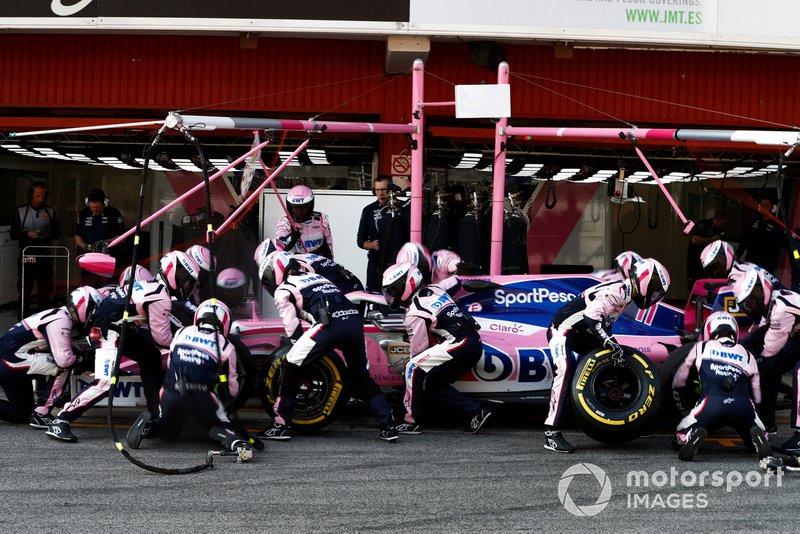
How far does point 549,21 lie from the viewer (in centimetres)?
1270

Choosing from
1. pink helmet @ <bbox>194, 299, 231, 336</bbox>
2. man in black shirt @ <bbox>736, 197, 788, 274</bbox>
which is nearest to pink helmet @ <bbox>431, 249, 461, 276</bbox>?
pink helmet @ <bbox>194, 299, 231, 336</bbox>

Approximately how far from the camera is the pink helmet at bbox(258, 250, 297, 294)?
851cm

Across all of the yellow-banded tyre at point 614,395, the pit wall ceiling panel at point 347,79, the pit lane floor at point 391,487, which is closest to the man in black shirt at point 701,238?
the pit wall ceiling panel at point 347,79

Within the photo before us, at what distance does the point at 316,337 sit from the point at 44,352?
7.85 ft

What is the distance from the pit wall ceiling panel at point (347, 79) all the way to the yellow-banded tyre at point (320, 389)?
5.75m

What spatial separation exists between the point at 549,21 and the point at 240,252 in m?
4.87

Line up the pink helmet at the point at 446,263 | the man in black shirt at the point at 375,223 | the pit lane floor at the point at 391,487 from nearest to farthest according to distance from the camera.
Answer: the pit lane floor at the point at 391,487 → the pink helmet at the point at 446,263 → the man in black shirt at the point at 375,223

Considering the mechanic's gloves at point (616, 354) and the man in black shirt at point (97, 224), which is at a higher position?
the man in black shirt at point (97, 224)

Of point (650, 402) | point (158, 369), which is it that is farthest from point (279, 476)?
point (650, 402)

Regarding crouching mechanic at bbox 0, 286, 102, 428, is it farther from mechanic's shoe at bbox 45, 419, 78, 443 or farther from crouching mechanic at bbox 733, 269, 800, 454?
crouching mechanic at bbox 733, 269, 800, 454

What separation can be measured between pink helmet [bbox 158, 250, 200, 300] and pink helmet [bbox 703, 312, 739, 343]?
14.3 ft

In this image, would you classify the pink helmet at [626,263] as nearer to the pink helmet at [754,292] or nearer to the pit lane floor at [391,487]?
the pink helmet at [754,292]

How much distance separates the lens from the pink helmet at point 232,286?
412 inches

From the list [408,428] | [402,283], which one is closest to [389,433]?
[408,428]
